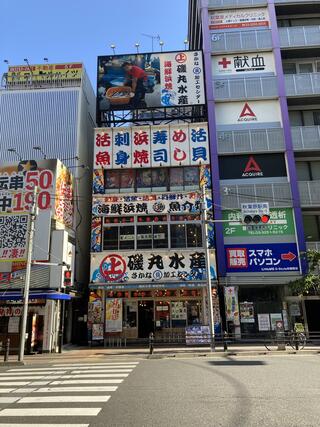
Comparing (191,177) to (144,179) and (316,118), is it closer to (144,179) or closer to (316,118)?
(144,179)

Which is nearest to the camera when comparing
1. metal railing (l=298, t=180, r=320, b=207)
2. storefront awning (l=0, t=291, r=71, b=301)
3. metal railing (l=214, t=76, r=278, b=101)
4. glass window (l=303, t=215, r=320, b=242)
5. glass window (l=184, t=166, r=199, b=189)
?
storefront awning (l=0, t=291, r=71, b=301)

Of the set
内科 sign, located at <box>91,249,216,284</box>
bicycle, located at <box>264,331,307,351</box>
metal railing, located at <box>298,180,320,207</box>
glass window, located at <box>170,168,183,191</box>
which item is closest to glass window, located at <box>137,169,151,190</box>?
glass window, located at <box>170,168,183,191</box>

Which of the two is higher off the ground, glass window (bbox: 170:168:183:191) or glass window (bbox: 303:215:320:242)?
glass window (bbox: 170:168:183:191)

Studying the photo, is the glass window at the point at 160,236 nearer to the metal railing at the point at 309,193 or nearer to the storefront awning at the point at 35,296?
the storefront awning at the point at 35,296

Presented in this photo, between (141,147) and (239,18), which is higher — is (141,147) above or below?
below

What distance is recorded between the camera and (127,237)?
25.0m

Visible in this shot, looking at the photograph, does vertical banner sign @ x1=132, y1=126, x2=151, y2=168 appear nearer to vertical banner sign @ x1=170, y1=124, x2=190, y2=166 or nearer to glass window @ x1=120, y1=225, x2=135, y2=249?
vertical banner sign @ x1=170, y1=124, x2=190, y2=166

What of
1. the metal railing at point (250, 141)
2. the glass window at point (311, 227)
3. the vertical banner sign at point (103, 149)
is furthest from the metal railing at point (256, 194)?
the vertical banner sign at point (103, 149)

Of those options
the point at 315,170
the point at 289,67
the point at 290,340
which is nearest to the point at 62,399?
the point at 290,340

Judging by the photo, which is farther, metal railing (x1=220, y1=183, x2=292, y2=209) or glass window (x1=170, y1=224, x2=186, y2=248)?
metal railing (x1=220, y1=183, x2=292, y2=209)

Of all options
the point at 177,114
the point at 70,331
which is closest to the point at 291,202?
the point at 177,114

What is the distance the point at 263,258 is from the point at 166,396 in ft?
57.9

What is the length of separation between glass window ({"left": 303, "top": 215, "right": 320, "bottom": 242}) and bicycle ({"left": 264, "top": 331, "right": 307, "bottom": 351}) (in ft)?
27.3

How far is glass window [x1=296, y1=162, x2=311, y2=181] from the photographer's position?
27938 millimetres
